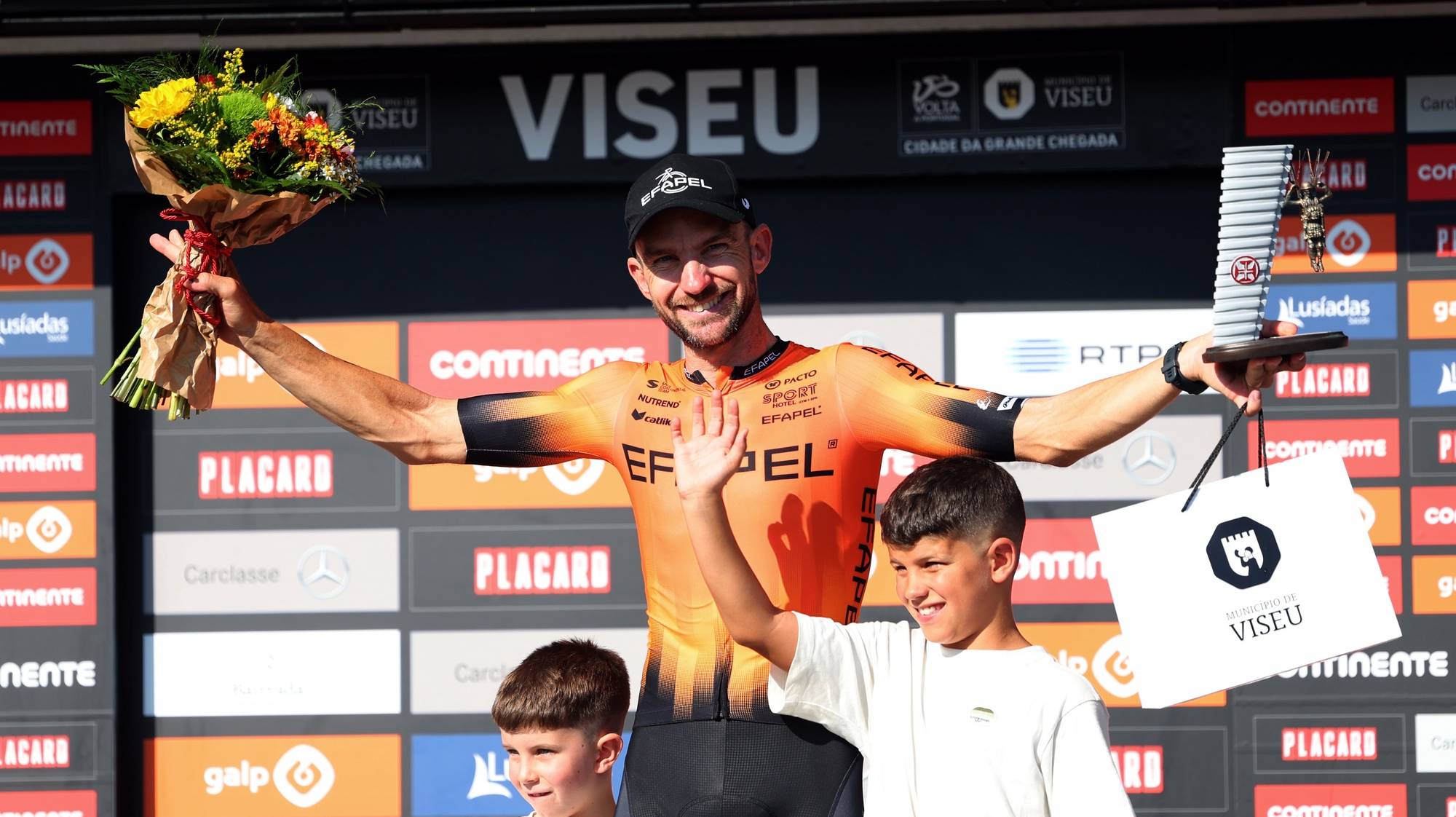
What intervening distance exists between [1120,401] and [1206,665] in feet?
1.26

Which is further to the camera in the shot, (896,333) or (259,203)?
(896,333)

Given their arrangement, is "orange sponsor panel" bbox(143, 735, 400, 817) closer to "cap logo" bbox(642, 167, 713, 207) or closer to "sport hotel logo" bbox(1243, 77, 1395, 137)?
"cap logo" bbox(642, 167, 713, 207)

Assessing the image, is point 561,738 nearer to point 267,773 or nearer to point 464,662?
point 464,662

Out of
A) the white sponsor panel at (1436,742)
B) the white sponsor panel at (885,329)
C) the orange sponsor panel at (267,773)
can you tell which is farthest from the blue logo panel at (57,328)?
the white sponsor panel at (1436,742)

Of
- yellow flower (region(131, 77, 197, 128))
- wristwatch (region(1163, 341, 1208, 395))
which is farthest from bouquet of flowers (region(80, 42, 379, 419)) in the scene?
wristwatch (region(1163, 341, 1208, 395))

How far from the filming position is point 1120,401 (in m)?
2.03

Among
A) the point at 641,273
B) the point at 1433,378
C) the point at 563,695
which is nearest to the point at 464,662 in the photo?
the point at 563,695

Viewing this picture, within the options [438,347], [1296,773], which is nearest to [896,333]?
[438,347]

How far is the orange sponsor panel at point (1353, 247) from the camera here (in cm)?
435

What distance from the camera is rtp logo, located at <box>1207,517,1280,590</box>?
193 centimetres

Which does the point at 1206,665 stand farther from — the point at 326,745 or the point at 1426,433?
the point at 326,745

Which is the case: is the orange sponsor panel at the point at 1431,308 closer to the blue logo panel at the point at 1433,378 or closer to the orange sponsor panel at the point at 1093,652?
the blue logo panel at the point at 1433,378

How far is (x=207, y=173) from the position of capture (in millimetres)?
2240

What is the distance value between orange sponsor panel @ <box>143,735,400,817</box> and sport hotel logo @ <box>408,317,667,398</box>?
3.83 feet
